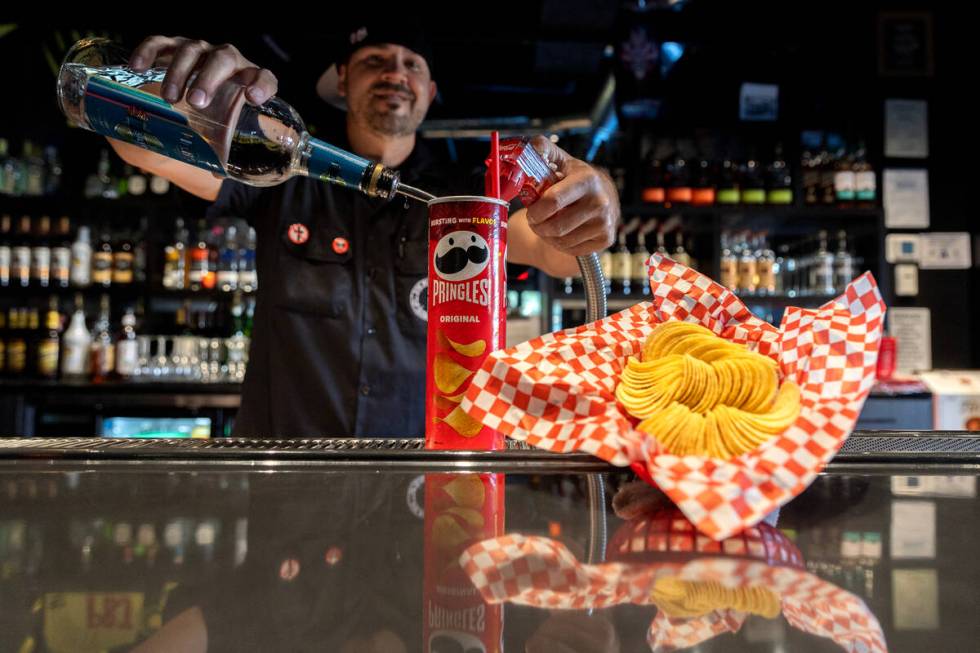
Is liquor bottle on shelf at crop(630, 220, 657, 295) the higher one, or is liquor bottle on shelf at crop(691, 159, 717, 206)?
liquor bottle on shelf at crop(691, 159, 717, 206)

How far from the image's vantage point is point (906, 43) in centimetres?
360

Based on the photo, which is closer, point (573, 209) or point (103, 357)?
point (573, 209)

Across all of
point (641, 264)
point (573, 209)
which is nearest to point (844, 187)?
point (641, 264)

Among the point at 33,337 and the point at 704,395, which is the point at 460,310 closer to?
the point at 704,395

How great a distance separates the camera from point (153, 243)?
10.9ft

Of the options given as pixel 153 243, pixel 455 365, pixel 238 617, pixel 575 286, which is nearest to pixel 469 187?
pixel 455 365

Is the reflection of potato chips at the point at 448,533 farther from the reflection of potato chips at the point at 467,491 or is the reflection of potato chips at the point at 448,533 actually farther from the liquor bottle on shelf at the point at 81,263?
the liquor bottle on shelf at the point at 81,263

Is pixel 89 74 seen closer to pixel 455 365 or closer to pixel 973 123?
pixel 455 365

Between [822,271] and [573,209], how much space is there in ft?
9.57

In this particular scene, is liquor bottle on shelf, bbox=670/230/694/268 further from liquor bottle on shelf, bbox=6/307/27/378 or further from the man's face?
liquor bottle on shelf, bbox=6/307/27/378

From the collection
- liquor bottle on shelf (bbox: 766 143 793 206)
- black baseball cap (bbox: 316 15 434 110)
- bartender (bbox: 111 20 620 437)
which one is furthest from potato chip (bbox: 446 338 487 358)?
liquor bottle on shelf (bbox: 766 143 793 206)

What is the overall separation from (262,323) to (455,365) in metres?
1.15

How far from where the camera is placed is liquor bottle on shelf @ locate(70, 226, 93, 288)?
10.9 feet

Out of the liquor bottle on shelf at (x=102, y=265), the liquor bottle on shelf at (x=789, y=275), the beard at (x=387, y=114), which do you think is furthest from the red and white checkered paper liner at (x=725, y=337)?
the liquor bottle on shelf at (x=102, y=265)
